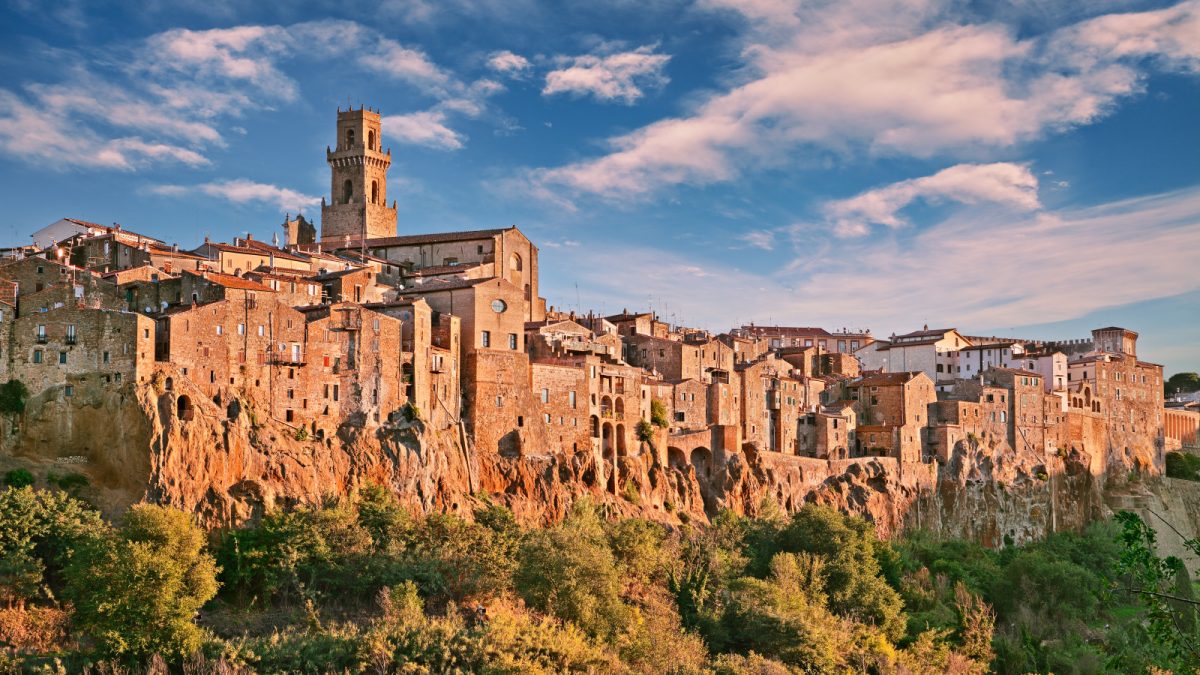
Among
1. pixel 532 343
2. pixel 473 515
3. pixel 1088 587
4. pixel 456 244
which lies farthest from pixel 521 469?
pixel 1088 587

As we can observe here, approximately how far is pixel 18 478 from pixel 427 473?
57.6 feet

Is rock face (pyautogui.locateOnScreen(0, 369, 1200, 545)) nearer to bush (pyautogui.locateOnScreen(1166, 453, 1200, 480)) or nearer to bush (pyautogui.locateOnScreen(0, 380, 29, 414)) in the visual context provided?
bush (pyautogui.locateOnScreen(0, 380, 29, 414))

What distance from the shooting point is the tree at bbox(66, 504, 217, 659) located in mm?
42594

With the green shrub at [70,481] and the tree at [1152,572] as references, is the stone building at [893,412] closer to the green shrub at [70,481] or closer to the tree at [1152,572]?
the green shrub at [70,481]

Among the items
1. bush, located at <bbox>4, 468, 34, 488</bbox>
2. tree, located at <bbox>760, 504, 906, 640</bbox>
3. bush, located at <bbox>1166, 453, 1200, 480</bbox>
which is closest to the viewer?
bush, located at <bbox>4, 468, 34, 488</bbox>

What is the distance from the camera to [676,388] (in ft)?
242

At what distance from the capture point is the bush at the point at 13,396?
161ft

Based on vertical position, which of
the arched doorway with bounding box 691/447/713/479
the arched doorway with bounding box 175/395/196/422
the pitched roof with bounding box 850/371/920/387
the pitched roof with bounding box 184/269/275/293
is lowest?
the arched doorway with bounding box 691/447/713/479

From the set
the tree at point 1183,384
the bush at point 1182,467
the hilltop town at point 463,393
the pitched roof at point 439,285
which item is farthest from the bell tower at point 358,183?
the tree at point 1183,384

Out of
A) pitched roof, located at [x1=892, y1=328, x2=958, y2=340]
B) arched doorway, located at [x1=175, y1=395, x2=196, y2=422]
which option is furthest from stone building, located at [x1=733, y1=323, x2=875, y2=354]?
arched doorway, located at [x1=175, y1=395, x2=196, y2=422]

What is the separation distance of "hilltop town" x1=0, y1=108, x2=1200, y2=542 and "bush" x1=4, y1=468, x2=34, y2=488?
1593 millimetres

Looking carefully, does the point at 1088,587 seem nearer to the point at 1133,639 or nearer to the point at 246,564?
the point at 1133,639

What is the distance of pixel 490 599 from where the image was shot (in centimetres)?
5216

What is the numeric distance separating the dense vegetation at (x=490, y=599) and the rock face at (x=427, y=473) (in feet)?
5.55
